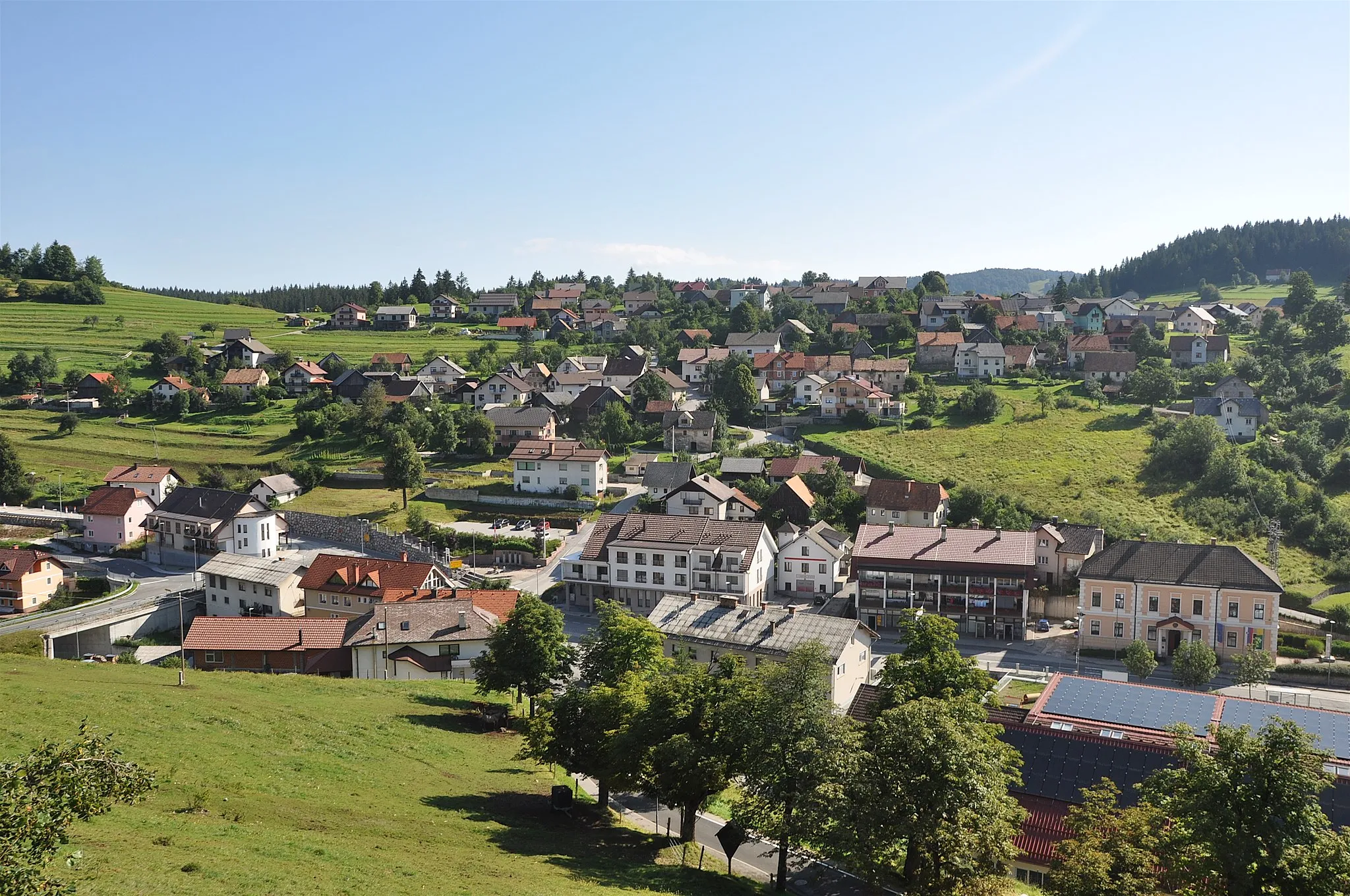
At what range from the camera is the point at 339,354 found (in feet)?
423

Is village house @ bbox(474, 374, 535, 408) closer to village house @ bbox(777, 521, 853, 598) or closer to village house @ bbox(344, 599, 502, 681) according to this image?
village house @ bbox(777, 521, 853, 598)

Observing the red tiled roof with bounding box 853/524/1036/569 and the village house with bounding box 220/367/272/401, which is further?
the village house with bounding box 220/367/272/401

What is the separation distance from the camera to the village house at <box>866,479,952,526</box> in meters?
72.4

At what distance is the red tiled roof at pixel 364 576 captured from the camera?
192 feet

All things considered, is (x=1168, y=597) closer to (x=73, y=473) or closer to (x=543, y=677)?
(x=543, y=677)

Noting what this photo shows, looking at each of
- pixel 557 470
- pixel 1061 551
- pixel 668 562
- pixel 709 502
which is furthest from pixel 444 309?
pixel 1061 551

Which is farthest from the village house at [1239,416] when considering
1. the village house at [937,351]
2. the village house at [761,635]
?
the village house at [761,635]

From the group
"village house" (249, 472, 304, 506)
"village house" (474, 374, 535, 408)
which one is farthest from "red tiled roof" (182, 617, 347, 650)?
"village house" (474, 374, 535, 408)

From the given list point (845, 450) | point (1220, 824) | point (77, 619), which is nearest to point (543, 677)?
point (1220, 824)

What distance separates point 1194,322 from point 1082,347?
3051cm

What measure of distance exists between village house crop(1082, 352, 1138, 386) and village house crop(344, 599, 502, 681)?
82.5 metres

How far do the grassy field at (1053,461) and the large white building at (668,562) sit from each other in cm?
2418

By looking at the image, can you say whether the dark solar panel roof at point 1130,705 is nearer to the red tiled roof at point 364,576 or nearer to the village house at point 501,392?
the red tiled roof at point 364,576

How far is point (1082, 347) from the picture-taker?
115 metres
